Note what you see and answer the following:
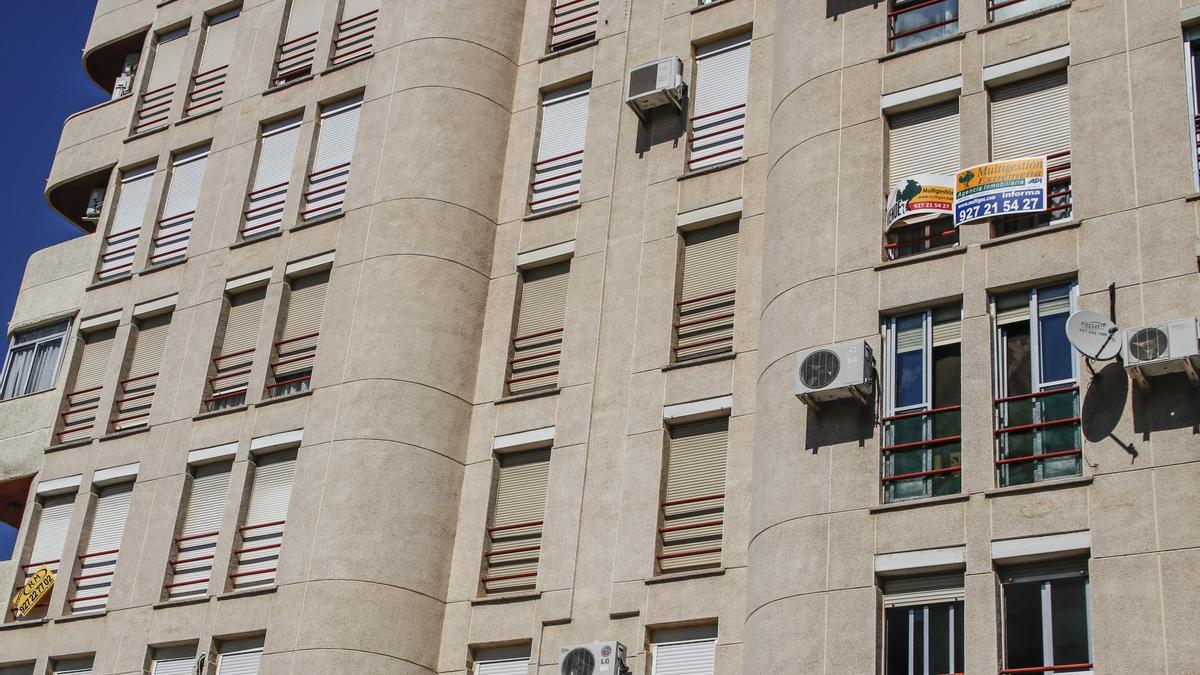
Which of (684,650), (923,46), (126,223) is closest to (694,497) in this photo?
(684,650)

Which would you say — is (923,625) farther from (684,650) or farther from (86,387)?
(86,387)

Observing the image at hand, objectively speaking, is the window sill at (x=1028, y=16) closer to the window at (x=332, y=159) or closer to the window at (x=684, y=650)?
the window at (x=684, y=650)

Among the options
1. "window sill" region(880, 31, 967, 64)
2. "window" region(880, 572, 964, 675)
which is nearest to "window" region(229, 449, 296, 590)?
"window" region(880, 572, 964, 675)

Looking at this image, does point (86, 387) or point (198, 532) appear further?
point (86, 387)

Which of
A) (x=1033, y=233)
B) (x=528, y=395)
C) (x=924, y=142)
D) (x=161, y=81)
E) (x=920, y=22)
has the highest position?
(x=161, y=81)

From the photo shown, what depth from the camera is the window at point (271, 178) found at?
30766mm

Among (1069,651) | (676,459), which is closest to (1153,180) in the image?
(1069,651)

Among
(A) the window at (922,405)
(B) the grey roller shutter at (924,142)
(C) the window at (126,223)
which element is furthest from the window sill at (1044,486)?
(C) the window at (126,223)

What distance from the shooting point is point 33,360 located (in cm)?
3362

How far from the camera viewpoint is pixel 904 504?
67.6ft

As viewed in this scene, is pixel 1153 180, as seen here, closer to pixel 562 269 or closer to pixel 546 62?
pixel 562 269

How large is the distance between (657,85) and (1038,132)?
276 inches

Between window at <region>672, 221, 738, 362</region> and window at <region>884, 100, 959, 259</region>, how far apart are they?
3.20 metres

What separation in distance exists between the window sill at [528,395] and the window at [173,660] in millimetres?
6534
